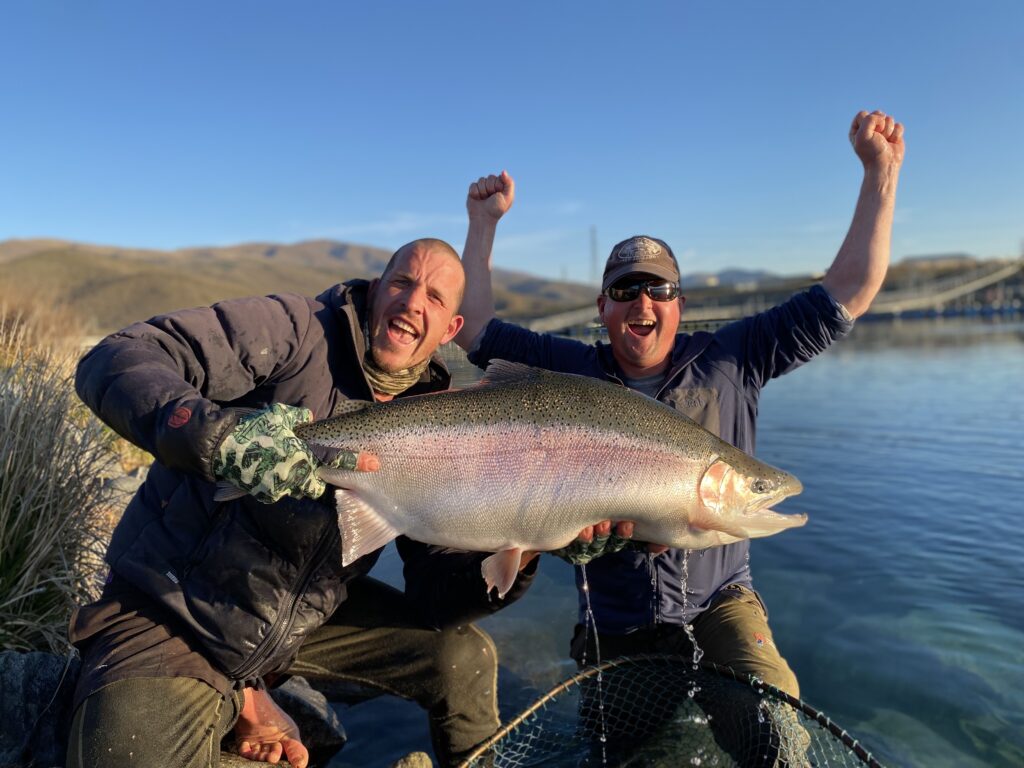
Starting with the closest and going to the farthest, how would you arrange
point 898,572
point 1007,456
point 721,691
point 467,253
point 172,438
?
1. point 172,438
2. point 721,691
3. point 467,253
4. point 898,572
5. point 1007,456

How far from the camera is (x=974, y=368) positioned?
92.4 ft

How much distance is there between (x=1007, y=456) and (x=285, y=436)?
46.8ft

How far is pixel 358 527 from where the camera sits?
11.0 ft

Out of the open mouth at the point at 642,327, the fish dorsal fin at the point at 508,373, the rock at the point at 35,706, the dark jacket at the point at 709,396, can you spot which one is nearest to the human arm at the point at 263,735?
the rock at the point at 35,706

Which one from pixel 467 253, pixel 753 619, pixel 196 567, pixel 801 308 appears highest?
pixel 467 253

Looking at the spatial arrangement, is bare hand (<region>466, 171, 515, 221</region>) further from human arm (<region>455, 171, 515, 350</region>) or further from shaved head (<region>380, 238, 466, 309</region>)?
shaved head (<region>380, 238, 466, 309</region>)

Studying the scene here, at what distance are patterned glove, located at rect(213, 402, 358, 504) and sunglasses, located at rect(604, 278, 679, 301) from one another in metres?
2.22

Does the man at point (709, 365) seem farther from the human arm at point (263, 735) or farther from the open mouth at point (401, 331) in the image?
the human arm at point (263, 735)

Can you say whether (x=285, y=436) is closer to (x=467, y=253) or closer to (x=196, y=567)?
(x=196, y=567)

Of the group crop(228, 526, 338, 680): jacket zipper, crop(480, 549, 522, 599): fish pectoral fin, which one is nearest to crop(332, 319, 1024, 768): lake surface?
crop(228, 526, 338, 680): jacket zipper

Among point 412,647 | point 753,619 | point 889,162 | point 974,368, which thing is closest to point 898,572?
point 753,619

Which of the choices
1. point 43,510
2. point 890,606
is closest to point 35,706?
point 43,510

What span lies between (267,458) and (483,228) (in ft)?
9.61

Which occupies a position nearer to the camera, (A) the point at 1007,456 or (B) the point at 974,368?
(A) the point at 1007,456
